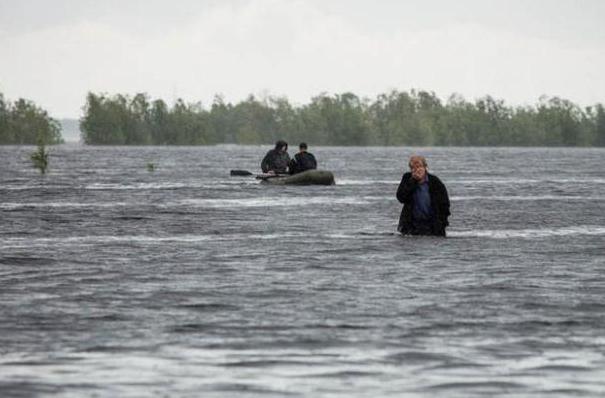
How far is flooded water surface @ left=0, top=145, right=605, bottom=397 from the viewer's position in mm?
10867

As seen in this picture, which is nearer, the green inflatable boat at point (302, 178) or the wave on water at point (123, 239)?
the wave on water at point (123, 239)

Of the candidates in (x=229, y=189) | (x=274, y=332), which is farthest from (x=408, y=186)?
(x=229, y=189)

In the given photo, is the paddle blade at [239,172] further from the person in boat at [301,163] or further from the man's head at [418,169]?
the man's head at [418,169]

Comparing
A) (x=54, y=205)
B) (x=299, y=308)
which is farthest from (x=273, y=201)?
(x=299, y=308)

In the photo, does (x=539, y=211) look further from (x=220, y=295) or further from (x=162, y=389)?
(x=162, y=389)

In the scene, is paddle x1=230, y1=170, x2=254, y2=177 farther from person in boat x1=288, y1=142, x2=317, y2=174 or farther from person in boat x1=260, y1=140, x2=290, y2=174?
person in boat x1=288, y1=142, x2=317, y2=174

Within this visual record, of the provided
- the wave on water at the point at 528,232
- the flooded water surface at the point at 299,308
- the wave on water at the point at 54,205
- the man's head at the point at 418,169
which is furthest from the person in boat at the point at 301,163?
the man's head at the point at 418,169

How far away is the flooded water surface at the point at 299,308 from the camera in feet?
35.7

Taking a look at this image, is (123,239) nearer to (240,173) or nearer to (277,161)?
(277,161)

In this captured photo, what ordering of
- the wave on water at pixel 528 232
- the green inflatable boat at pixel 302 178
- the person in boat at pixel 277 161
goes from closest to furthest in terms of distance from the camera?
the wave on water at pixel 528 232, the person in boat at pixel 277 161, the green inflatable boat at pixel 302 178

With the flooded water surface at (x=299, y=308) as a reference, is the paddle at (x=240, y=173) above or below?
below

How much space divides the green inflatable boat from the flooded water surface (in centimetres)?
1552

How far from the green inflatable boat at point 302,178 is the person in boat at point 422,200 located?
22.0 metres

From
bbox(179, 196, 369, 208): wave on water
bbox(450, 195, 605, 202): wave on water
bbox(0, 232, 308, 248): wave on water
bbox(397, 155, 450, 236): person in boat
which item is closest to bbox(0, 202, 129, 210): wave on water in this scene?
bbox(179, 196, 369, 208): wave on water
